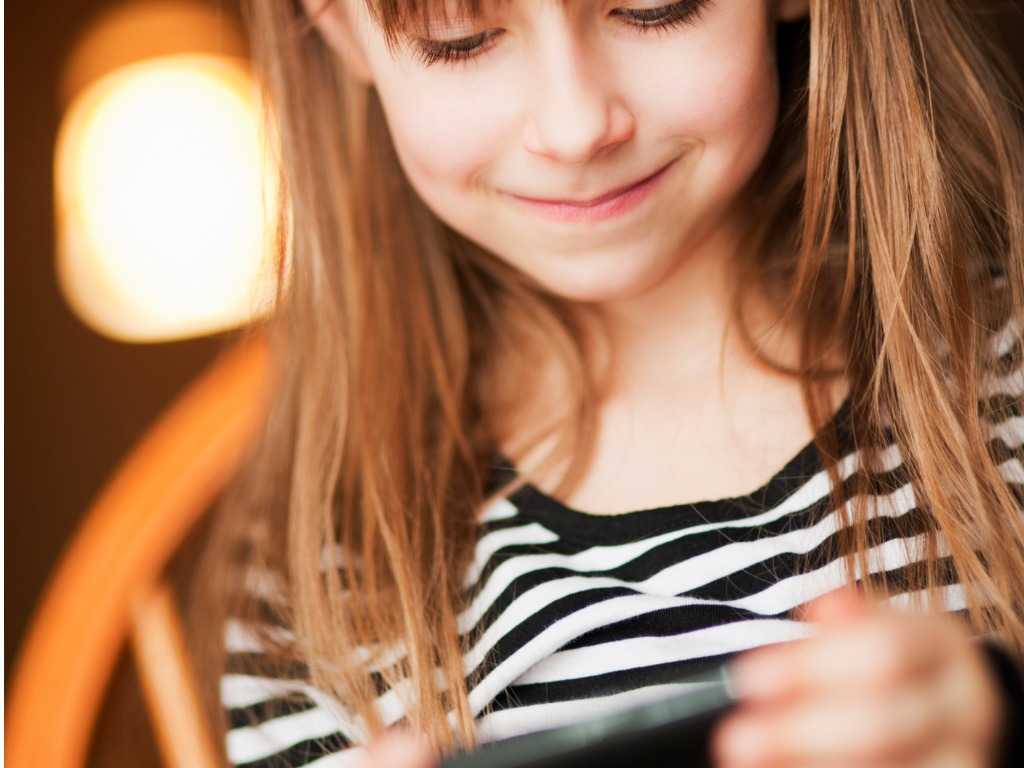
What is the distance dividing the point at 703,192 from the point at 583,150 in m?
0.08

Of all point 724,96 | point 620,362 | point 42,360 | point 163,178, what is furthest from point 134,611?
point 42,360

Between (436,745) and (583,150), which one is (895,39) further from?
(436,745)

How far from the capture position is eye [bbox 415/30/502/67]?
0.49 m

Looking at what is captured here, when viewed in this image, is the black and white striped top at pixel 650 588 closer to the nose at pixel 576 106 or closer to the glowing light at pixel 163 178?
the nose at pixel 576 106

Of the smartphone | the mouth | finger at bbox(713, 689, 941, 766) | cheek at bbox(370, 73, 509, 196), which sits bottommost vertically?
finger at bbox(713, 689, 941, 766)

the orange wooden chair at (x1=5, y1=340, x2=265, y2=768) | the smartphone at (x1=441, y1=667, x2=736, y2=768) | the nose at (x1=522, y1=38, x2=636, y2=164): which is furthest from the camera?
the orange wooden chair at (x1=5, y1=340, x2=265, y2=768)

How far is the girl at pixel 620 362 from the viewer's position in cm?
49

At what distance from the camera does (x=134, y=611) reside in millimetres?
684

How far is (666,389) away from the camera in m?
0.61

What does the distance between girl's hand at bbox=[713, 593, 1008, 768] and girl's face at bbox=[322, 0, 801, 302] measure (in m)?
0.25

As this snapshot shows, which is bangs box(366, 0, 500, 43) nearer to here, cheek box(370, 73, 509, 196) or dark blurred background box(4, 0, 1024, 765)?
cheek box(370, 73, 509, 196)

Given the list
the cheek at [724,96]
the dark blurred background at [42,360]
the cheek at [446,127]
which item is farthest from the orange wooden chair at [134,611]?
the dark blurred background at [42,360]

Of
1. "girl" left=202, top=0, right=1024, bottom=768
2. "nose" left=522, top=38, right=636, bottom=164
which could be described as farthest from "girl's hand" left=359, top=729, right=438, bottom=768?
"nose" left=522, top=38, right=636, bottom=164

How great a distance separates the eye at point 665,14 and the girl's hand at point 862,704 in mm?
275
